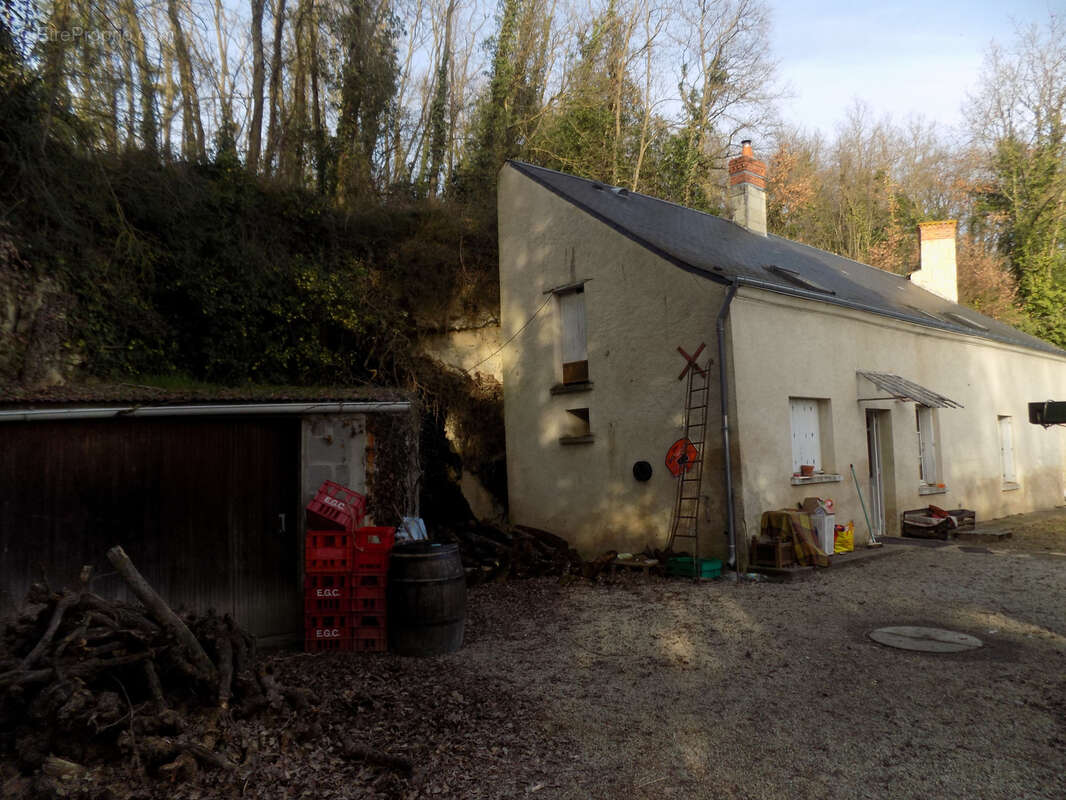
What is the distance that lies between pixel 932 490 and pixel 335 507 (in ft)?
39.6

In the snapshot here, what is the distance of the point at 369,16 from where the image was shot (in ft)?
58.2

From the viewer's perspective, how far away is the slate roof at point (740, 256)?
11281mm

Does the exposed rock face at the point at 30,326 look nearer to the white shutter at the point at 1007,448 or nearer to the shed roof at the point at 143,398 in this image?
the shed roof at the point at 143,398

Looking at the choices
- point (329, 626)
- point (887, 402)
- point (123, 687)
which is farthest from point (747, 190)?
point (123, 687)

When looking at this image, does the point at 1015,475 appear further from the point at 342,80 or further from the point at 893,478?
the point at 342,80

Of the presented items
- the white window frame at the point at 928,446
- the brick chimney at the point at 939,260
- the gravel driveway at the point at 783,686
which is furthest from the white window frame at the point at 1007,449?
the gravel driveway at the point at 783,686

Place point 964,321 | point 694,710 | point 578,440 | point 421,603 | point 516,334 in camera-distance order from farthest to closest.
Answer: point 964,321, point 516,334, point 578,440, point 421,603, point 694,710

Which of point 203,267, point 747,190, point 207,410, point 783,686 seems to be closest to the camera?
point 783,686

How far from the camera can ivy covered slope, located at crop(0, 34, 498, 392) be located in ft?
29.2

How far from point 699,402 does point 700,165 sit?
561 inches

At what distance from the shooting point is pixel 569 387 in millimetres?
12250

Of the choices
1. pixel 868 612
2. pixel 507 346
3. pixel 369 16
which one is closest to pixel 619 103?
pixel 369 16

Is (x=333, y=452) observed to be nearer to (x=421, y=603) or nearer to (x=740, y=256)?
(x=421, y=603)

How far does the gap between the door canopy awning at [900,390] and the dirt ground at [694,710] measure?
449 cm
